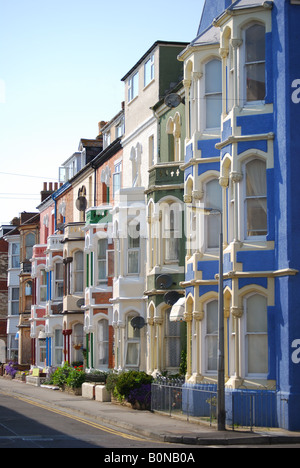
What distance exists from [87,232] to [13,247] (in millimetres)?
34177

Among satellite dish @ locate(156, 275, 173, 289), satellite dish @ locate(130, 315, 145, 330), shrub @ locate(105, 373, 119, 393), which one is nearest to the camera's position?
satellite dish @ locate(156, 275, 173, 289)

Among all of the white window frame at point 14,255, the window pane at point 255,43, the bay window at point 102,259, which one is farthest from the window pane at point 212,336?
the white window frame at point 14,255

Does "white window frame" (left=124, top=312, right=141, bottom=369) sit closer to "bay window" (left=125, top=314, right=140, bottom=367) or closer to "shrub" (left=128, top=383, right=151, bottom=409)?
"bay window" (left=125, top=314, right=140, bottom=367)

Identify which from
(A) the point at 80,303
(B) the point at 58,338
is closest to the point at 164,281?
(A) the point at 80,303

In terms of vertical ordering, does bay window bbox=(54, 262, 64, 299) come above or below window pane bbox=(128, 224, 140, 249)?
below

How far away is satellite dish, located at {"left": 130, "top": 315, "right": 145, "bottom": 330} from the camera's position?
37.2m

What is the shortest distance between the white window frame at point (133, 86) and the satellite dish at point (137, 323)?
419 inches

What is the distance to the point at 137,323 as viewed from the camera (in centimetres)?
3728

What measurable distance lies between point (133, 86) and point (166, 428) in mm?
20886

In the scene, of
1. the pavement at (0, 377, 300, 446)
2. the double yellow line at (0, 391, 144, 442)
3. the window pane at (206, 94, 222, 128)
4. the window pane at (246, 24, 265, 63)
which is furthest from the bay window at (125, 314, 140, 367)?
the window pane at (246, 24, 265, 63)

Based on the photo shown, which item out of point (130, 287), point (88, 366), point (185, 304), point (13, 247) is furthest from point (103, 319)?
point (13, 247)

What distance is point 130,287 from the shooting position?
3878cm

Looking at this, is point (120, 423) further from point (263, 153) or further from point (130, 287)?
point (130, 287)

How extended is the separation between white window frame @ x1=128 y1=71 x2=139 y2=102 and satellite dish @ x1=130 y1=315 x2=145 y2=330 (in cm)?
1064
